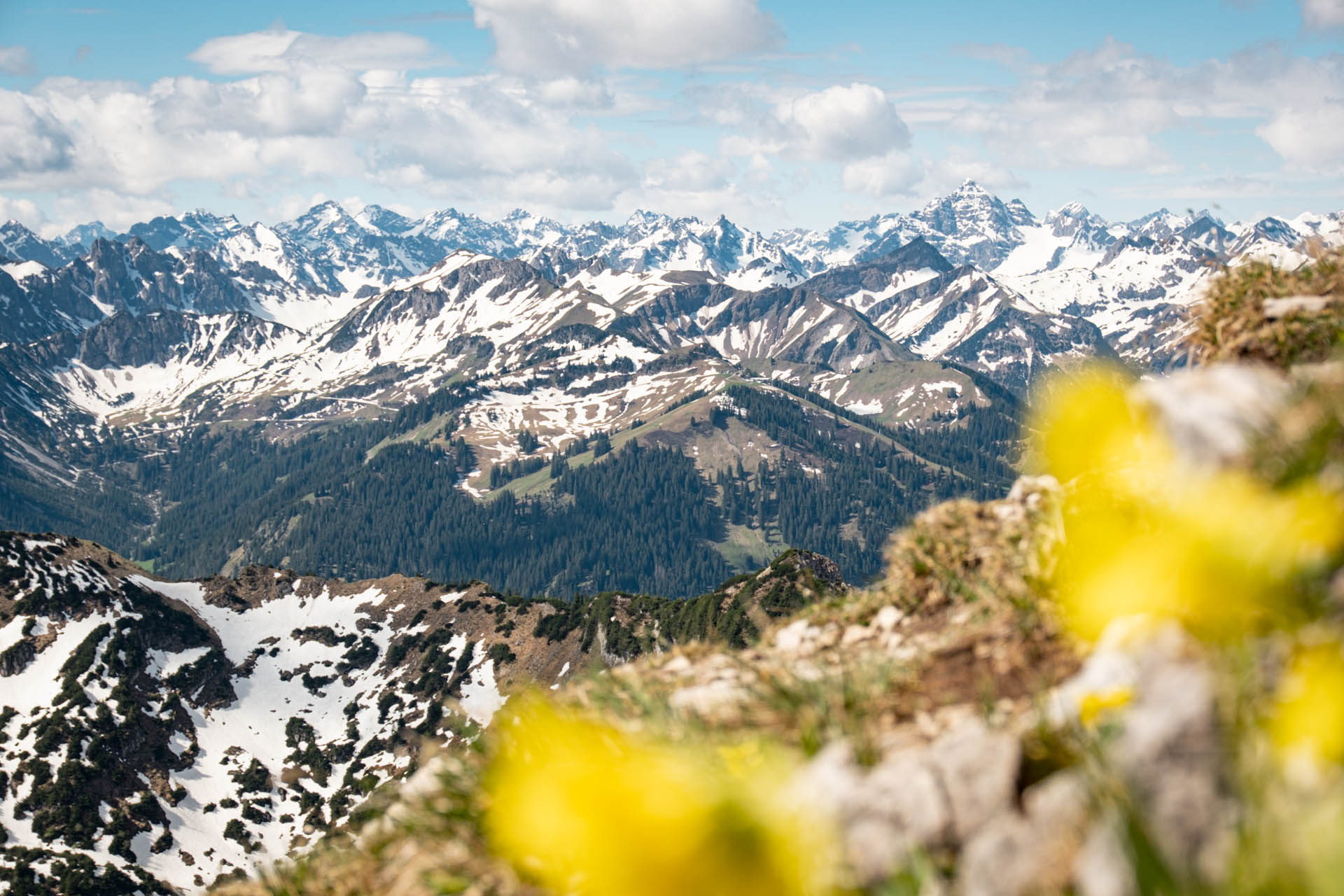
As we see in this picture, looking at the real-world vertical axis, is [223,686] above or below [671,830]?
below

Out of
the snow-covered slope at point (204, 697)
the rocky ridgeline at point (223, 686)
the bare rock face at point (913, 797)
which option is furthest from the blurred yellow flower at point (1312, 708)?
the snow-covered slope at point (204, 697)

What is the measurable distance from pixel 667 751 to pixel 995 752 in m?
1.81

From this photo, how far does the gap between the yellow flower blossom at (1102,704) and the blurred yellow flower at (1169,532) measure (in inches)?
18.2

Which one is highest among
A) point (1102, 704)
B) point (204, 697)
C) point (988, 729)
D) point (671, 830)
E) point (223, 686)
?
point (671, 830)

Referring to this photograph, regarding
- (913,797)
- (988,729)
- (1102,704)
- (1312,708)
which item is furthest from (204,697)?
(1312,708)

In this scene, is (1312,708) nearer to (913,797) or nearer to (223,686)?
(913,797)

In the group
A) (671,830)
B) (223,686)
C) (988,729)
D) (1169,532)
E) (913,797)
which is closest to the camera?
(671,830)

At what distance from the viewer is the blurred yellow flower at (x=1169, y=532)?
405 cm

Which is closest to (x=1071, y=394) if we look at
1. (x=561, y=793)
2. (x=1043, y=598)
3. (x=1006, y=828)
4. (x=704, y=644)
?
(x=1043, y=598)

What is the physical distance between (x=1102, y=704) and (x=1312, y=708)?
1.59 meters

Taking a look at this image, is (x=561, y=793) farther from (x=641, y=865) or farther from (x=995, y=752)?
(x=995, y=752)

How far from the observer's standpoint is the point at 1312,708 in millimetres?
3236

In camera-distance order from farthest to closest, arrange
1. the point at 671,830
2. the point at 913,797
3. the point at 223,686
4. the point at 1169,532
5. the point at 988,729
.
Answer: the point at 223,686, the point at 988,729, the point at 1169,532, the point at 913,797, the point at 671,830

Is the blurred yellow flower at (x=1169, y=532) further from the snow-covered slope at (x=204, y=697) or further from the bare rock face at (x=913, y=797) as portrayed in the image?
the snow-covered slope at (x=204, y=697)
